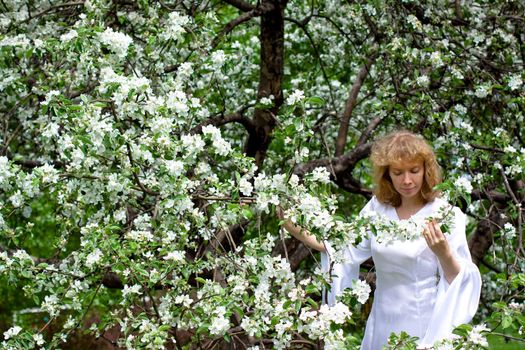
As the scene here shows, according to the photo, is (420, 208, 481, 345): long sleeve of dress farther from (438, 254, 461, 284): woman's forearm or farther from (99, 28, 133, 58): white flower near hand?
(99, 28, 133, 58): white flower near hand

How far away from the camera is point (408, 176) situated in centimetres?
363

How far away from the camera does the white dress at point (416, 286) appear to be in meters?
3.59

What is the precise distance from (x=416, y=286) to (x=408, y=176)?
48cm

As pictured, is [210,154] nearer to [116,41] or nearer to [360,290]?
[116,41]

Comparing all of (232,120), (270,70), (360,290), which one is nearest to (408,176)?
(360,290)

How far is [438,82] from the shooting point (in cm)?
508

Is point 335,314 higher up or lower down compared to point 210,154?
lower down

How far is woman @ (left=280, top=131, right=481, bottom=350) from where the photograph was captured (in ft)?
11.8

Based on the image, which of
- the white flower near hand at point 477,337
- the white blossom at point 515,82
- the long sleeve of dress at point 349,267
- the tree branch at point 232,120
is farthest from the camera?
the tree branch at point 232,120

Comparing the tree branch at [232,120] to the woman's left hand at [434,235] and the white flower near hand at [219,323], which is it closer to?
the woman's left hand at [434,235]

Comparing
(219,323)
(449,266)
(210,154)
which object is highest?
(210,154)

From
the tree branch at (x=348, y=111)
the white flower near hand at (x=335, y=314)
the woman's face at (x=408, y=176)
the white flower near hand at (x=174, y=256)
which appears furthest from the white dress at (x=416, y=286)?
the tree branch at (x=348, y=111)

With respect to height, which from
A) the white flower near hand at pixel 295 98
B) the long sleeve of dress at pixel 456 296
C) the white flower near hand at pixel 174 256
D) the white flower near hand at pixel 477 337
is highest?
the white flower near hand at pixel 295 98

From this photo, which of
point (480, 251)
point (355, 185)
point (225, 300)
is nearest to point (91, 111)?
point (225, 300)
